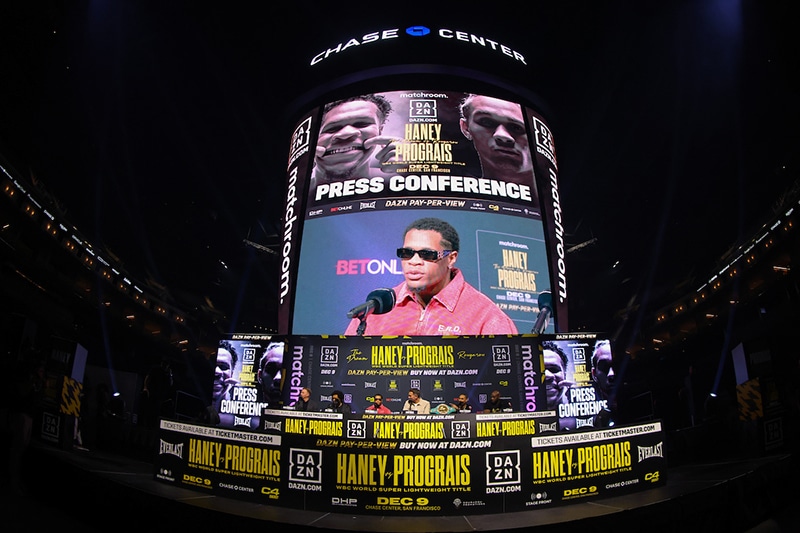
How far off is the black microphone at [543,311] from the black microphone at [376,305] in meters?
4.35

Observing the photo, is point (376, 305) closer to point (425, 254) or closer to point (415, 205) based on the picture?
point (425, 254)

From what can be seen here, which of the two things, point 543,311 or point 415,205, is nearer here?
point 543,311

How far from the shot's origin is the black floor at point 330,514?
486cm

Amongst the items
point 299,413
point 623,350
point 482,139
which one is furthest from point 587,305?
point 299,413

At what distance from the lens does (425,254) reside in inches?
556

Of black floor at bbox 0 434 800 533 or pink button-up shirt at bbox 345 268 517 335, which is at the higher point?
pink button-up shirt at bbox 345 268 517 335

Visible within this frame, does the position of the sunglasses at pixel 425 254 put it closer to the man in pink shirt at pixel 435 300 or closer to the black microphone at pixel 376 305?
the man in pink shirt at pixel 435 300

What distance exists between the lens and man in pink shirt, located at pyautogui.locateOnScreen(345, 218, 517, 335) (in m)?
13.5

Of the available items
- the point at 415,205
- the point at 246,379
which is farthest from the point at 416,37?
the point at 246,379

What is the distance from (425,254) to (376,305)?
215cm

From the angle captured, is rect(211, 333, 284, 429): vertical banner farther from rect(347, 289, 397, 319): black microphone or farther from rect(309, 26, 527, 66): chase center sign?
rect(309, 26, 527, 66): chase center sign

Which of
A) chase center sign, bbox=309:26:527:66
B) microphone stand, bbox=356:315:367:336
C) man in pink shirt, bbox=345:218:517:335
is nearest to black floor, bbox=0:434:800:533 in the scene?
man in pink shirt, bbox=345:218:517:335

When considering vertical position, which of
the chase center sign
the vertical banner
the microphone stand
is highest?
the chase center sign

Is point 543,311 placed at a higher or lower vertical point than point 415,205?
lower
